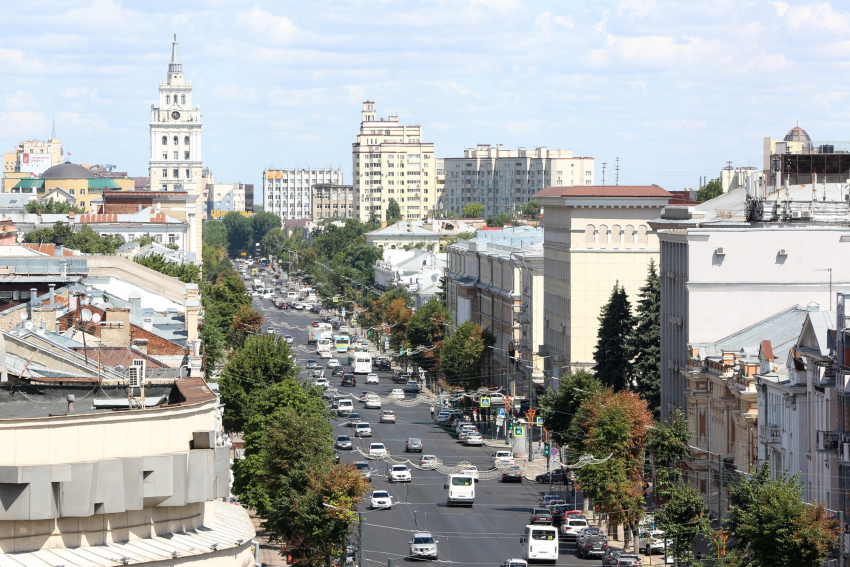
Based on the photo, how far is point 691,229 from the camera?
241 ft

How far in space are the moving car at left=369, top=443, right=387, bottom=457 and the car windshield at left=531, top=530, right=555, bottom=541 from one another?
29.2 meters

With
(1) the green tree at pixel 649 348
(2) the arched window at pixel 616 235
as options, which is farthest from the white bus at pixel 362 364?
(1) the green tree at pixel 649 348

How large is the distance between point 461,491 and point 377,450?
1480 cm

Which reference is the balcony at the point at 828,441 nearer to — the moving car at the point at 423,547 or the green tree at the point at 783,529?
the green tree at the point at 783,529

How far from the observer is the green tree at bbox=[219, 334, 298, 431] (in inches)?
2980

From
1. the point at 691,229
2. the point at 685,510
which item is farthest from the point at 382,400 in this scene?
the point at 685,510

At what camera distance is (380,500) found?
7144 centimetres

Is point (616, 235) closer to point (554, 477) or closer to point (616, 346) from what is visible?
point (616, 346)

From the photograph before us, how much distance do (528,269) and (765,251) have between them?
43.5 meters

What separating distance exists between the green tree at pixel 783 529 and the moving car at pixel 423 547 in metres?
16.1

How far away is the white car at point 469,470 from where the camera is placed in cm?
7884

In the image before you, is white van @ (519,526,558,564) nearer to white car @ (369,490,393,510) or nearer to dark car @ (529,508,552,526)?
dark car @ (529,508,552,526)

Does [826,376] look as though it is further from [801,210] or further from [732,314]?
[801,210]

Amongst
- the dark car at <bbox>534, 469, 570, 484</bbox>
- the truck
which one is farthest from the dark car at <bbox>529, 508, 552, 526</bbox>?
the truck
